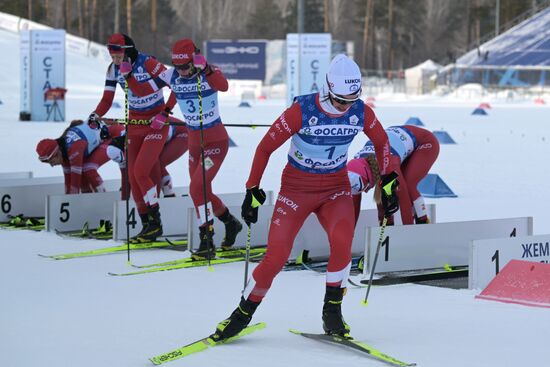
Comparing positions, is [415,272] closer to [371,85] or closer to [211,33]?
[371,85]

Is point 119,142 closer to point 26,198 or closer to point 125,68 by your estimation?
point 125,68

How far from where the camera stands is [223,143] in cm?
980

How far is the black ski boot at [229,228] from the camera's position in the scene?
9.86 metres

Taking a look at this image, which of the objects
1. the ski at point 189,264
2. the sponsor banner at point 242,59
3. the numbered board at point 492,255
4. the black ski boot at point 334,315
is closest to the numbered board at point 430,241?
the numbered board at point 492,255

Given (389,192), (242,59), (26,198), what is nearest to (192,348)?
(389,192)

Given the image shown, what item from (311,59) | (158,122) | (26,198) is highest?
(311,59)

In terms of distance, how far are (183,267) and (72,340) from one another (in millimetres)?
2688

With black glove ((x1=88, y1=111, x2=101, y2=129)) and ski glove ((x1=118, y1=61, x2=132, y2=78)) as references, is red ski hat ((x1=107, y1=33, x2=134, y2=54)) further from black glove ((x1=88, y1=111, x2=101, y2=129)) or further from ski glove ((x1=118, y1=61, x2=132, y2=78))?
black glove ((x1=88, y1=111, x2=101, y2=129))

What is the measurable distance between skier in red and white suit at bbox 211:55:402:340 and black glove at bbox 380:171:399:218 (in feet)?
0.59

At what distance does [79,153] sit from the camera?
11.6 metres

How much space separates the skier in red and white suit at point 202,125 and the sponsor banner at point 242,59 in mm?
51243

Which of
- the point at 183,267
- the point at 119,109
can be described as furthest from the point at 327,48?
the point at 183,267

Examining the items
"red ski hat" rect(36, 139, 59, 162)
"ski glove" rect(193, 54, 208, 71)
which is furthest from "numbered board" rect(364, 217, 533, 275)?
"red ski hat" rect(36, 139, 59, 162)

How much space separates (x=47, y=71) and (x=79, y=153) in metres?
18.7
